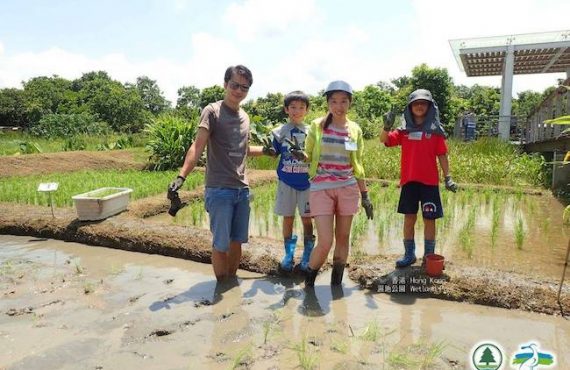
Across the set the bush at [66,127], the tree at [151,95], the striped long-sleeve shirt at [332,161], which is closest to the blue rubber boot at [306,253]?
the striped long-sleeve shirt at [332,161]

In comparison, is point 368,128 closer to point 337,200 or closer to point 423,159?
point 423,159

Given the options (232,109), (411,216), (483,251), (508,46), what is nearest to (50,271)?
(232,109)

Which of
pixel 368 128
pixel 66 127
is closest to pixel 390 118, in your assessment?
pixel 368 128

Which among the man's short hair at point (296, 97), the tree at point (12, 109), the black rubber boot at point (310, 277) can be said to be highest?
the tree at point (12, 109)

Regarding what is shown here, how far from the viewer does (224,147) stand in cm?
330

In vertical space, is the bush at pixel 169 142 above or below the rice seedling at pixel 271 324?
above

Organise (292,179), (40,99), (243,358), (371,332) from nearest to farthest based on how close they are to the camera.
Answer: (243,358) < (371,332) < (292,179) < (40,99)

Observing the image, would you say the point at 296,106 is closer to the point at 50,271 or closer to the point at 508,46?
the point at 50,271

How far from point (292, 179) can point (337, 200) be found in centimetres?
54

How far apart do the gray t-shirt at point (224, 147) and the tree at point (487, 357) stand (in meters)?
1.92

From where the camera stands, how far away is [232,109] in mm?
3361

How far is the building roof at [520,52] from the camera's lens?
14805 mm

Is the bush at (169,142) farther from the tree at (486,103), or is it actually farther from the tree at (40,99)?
the tree at (486,103)

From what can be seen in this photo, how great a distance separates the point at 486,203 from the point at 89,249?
5650 millimetres
